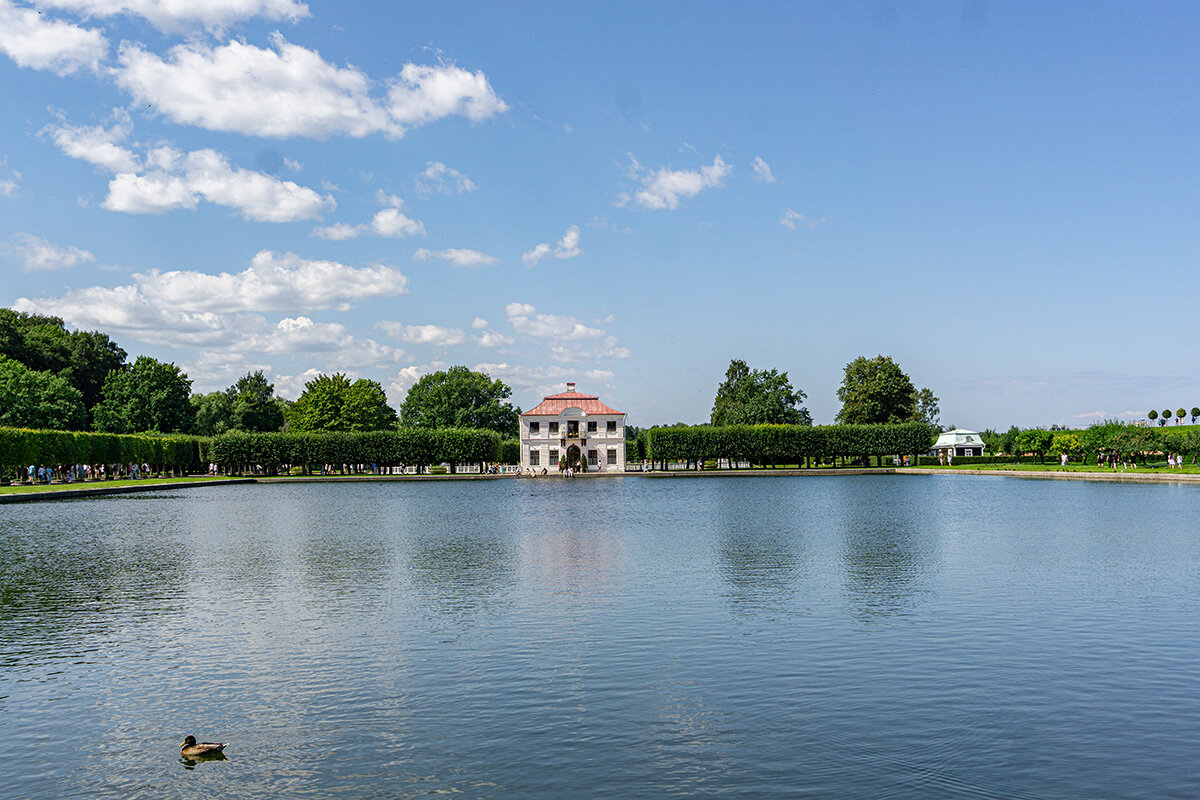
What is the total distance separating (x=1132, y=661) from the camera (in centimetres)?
1393

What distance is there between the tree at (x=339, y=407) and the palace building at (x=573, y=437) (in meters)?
23.7

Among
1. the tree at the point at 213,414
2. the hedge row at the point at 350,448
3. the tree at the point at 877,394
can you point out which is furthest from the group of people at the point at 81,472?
the tree at the point at 877,394

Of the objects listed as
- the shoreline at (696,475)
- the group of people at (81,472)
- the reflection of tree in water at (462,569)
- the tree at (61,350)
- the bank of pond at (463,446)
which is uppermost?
the tree at (61,350)

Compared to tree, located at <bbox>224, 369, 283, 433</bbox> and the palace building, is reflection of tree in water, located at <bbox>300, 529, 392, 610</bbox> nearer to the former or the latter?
the palace building

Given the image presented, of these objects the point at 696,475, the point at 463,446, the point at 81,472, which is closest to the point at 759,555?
the point at 696,475

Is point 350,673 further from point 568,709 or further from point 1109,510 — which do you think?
point 1109,510

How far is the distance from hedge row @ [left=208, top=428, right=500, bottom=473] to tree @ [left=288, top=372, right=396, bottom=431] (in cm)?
1156

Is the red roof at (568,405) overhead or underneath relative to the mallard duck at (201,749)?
overhead

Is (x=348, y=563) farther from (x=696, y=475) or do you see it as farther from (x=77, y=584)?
(x=696, y=475)

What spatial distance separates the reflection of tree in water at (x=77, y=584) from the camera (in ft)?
54.1

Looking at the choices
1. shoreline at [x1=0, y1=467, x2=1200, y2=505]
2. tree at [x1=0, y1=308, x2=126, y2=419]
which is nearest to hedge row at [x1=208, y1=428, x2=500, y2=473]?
shoreline at [x1=0, y1=467, x2=1200, y2=505]

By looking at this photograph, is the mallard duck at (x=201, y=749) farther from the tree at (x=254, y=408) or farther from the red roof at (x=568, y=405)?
the tree at (x=254, y=408)

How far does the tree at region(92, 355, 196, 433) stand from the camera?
101 meters

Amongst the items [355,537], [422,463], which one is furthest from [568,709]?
[422,463]
